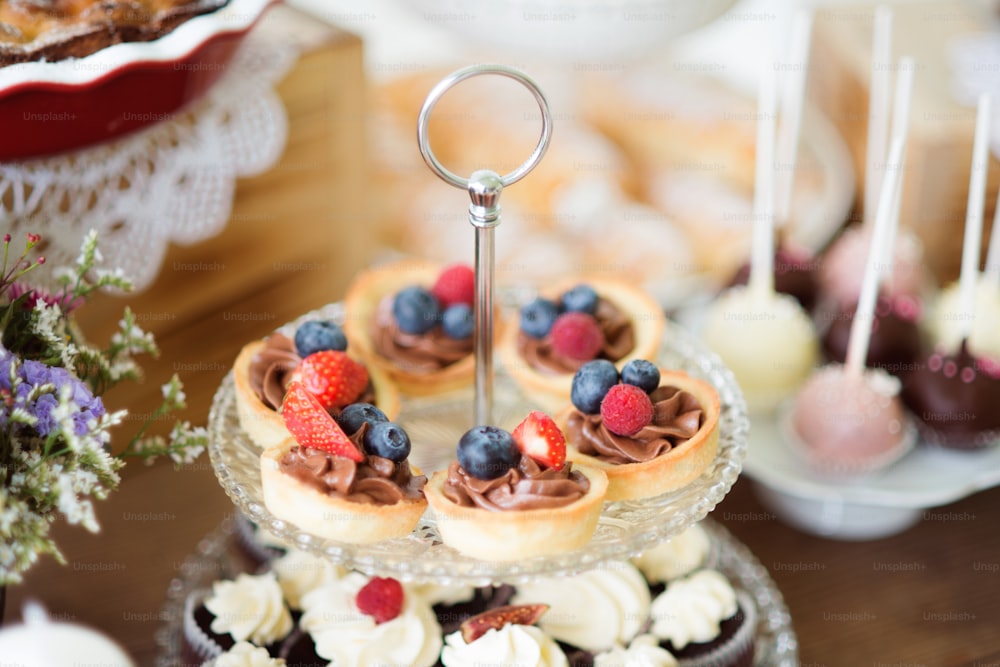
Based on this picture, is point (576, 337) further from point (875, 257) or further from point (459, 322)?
point (875, 257)

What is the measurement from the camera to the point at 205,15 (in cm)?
94

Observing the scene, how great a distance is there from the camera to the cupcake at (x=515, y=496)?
2.56ft

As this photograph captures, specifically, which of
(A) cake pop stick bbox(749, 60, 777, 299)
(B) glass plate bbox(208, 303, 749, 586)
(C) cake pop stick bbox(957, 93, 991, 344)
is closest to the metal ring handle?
(B) glass plate bbox(208, 303, 749, 586)

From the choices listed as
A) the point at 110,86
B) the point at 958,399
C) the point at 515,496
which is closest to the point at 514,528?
the point at 515,496

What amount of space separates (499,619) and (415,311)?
1.01ft

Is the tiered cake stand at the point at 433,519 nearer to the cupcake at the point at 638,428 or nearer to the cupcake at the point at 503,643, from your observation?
the cupcake at the point at 638,428

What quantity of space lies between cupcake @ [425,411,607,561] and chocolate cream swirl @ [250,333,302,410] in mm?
185

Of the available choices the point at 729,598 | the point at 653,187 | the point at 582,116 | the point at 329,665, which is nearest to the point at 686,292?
the point at 653,187

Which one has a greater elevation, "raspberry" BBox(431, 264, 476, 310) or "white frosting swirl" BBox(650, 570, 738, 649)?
"raspberry" BBox(431, 264, 476, 310)

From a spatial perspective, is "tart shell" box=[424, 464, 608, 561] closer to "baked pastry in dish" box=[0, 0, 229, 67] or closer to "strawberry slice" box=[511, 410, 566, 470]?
"strawberry slice" box=[511, 410, 566, 470]

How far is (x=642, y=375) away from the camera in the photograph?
→ 2.97ft

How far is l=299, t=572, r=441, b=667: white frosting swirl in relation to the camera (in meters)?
A: 0.93

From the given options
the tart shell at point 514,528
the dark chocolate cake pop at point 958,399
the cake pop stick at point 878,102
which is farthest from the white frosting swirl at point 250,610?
the cake pop stick at point 878,102

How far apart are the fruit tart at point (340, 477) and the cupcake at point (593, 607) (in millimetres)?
211
